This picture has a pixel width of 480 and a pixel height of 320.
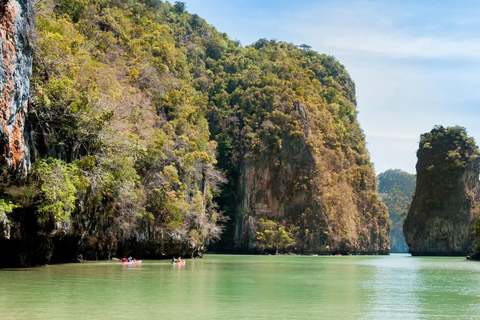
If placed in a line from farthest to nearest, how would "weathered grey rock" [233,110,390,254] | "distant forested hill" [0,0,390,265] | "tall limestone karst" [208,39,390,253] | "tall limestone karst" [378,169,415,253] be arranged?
"tall limestone karst" [378,169,415,253], "tall limestone karst" [208,39,390,253], "weathered grey rock" [233,110,390,254], "distant forested hill" [0,0,390,265]

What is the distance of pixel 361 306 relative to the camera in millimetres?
14227

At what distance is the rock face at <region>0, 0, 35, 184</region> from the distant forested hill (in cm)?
197

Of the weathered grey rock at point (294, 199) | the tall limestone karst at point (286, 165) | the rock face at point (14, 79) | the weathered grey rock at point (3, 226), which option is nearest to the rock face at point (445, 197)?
the tall limestone karst at point (286, 165)

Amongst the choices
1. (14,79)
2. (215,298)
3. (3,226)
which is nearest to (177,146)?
(3,226)

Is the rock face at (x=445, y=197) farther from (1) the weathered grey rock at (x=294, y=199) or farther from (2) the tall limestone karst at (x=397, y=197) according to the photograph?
(2) the tall limestone karst at (x=397, y=197)

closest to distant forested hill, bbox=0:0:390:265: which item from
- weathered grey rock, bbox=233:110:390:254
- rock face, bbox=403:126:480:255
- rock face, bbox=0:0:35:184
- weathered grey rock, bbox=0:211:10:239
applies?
weathered grey rock, bbox=233:110:390:254

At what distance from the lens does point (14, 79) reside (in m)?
15.9

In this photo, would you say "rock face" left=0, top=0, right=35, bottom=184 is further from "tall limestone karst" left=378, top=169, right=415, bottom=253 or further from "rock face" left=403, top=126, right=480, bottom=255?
"tall limestone karst" left=378, top=169, right=415, bottom=253

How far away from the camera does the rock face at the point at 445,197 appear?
73000mm

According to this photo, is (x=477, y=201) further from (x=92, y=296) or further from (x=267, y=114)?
(x=92, y=296)

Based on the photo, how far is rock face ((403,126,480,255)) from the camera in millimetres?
73000

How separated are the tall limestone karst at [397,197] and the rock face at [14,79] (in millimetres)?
116494

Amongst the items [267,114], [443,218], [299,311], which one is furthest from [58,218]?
[443,218]

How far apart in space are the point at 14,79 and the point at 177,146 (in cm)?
2453
